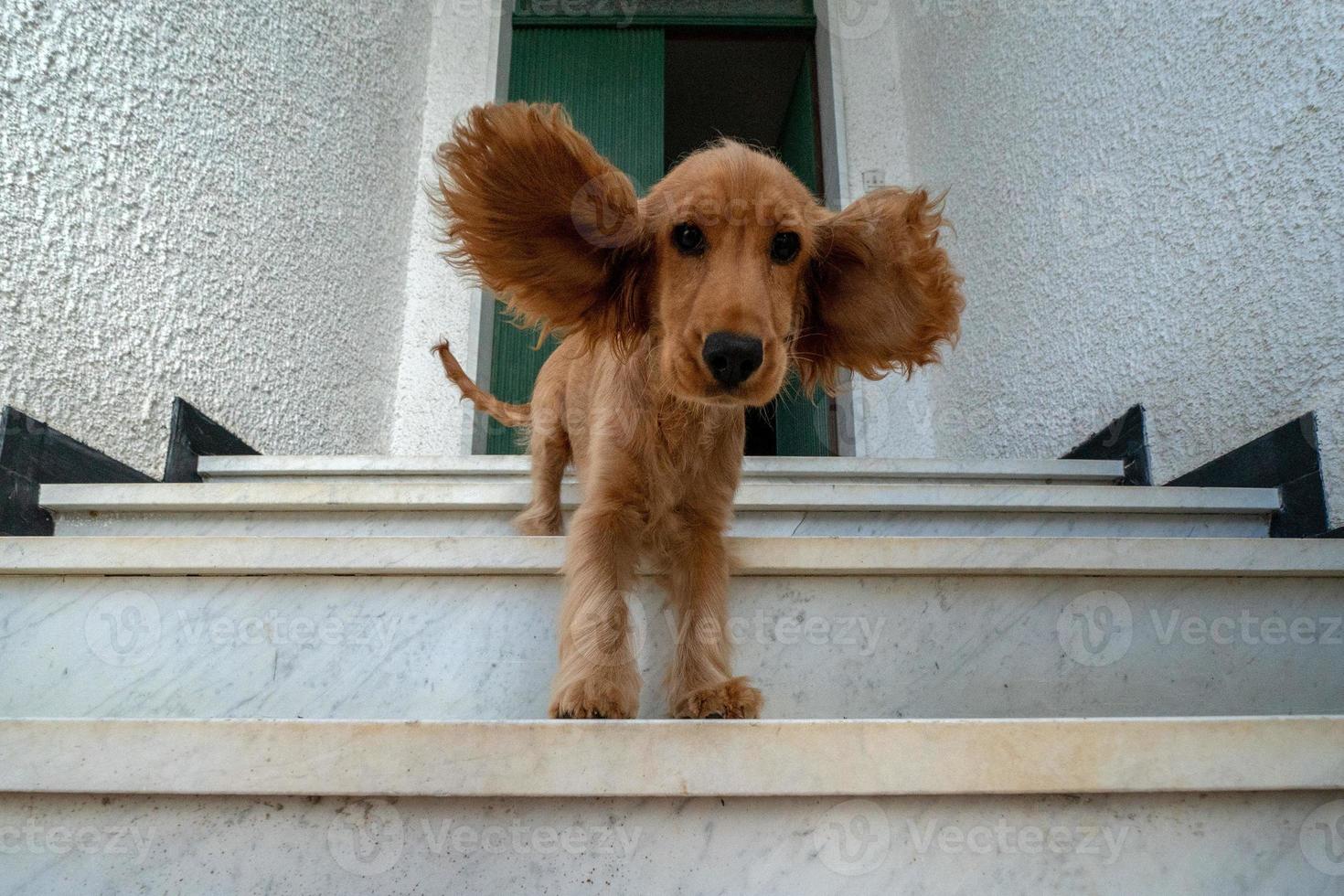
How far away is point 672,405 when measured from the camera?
1.28 meters

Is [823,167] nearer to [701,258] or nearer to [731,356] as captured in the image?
[701,258]

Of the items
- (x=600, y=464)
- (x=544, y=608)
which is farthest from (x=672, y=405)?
(x=544, y=608)

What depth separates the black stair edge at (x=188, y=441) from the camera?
74.0 inches

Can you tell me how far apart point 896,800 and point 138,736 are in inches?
25.5

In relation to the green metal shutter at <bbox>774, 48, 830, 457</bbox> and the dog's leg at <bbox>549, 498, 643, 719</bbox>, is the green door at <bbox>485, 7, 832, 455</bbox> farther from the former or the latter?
the dog's leg at <bbox>549, 498, 643, 719</bbox>

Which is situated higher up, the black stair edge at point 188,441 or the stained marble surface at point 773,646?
the black stair edge at point 188,441

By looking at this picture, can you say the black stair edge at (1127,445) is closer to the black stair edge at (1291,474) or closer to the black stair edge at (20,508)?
Result: the black stair edge at (1291,474)

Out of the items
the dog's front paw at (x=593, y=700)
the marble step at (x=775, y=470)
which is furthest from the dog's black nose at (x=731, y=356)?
the marble step at (x=775, y=470)

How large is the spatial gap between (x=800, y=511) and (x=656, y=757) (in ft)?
3.20

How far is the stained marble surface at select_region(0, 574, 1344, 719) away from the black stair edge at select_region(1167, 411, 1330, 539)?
1.12 ft

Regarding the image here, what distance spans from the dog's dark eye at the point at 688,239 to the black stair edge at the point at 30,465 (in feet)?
3.75

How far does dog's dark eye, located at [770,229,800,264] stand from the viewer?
1213mm

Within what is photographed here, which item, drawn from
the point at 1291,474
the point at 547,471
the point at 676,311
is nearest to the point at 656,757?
the point at 676,311

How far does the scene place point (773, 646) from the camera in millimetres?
1162
